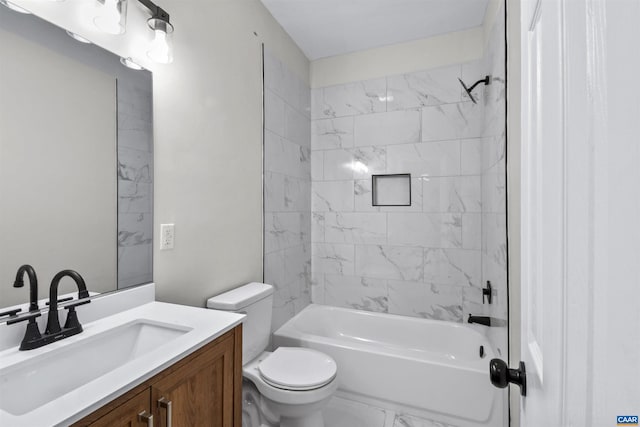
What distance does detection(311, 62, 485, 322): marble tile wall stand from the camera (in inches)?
96.4

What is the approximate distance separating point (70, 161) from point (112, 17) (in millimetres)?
580

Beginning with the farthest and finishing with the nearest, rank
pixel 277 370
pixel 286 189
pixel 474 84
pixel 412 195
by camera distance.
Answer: pixel 412 195 → pixel 286 189 → pixel 474 84 → pixel 277 370

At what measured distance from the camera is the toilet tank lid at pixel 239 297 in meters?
1.58

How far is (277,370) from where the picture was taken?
5.41 ft

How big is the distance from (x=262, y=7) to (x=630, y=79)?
7.97 feet

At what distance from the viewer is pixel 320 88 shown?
115 inches

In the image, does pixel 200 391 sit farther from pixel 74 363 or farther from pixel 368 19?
pixel 368 19

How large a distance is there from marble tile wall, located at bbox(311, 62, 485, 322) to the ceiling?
325mm

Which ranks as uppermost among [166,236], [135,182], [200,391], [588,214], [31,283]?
[135,182]

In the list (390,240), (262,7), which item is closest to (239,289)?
(390,240)

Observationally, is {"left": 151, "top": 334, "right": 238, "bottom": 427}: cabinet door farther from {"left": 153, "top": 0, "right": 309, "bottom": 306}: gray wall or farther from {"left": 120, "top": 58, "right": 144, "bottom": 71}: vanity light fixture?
{"left": 120, "top": 58, "right": 144, "bottom": 71}: vanity light fixture

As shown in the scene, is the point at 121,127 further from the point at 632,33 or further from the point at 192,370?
the point at 632,33

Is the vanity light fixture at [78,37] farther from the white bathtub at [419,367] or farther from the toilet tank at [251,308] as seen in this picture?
the white bathtub at [419,367]

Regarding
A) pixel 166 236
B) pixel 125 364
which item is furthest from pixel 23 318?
pixel 166 236
